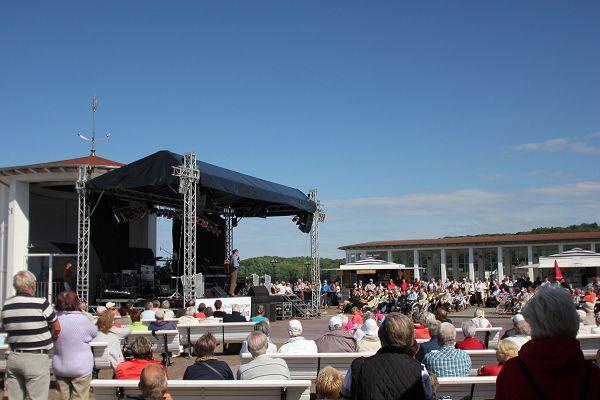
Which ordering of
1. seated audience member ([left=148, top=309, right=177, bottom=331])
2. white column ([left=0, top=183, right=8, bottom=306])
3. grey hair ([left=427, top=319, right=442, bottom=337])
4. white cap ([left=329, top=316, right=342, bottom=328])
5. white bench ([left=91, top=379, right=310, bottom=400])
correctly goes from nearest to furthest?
white bench ([left=91, top=379, right=310, bottom=400]), grey hair ([left=427, top=319, right=442, bottom=337]), white cap ([left=329, top=316, right=342, bottom=328]), seated audience member ([left=148, top=309, right=177, bottom=331]), white column ([left=0, top=183, right=8, bottom=306])

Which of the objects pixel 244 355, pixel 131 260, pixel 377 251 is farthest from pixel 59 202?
pixel 377 251

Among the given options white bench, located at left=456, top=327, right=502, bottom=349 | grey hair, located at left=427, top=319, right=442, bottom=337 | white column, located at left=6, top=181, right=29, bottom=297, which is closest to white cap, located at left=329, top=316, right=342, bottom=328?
grey hair, located at left=427, top=319, right=442, bottom=337

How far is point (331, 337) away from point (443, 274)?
1374 inches

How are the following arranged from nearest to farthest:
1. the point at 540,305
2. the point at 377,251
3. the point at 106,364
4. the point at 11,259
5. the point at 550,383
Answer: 1. the point at 550,383
2. the point at 540,305
3. the point at 106,364
4. the point at 11,259
5. the point at 377,251

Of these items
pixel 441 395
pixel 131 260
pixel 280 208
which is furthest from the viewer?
pixel 280 208

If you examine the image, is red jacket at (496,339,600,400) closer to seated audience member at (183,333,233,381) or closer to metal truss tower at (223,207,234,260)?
seated audience member at (183,333,233,381)

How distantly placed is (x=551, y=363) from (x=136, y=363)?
12.1 ft

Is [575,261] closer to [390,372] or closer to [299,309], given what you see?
[299,309]

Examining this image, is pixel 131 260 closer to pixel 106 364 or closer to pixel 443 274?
pixel 106 364

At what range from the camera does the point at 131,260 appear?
21781 millimetres

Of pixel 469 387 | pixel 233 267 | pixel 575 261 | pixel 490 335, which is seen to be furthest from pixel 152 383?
pixel 575 261

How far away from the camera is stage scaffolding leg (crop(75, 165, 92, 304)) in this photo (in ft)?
56.0

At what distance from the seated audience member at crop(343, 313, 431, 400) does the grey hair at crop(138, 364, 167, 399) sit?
138cm

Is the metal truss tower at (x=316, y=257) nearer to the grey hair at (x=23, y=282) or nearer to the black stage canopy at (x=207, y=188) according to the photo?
the black stage canopy at (x=207, y=188)
